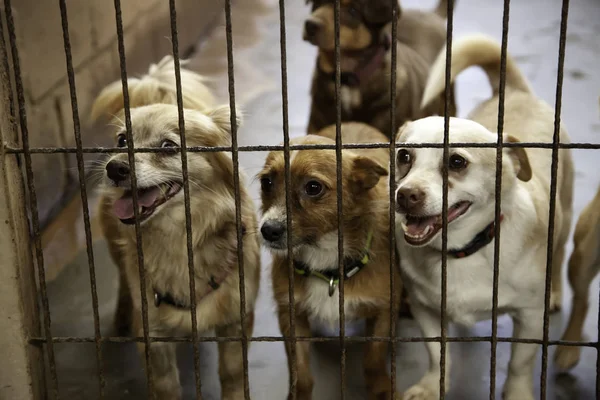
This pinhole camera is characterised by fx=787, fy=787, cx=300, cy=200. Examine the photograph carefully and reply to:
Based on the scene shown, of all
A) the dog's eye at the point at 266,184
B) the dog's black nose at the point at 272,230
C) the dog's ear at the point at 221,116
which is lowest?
the dog's black nose at the point at 272,230

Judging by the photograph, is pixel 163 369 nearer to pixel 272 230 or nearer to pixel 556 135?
pixel 272 230

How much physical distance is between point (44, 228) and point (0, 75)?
195 cm

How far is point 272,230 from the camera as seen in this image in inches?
86.2

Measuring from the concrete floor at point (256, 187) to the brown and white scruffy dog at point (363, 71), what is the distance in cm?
57

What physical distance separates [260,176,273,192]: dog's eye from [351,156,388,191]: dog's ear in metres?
0.24

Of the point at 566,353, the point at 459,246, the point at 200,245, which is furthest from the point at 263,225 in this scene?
the point at 566,353

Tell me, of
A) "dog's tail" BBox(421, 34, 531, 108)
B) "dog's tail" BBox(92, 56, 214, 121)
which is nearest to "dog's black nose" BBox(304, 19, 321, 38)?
"dog's tail" BBox(421, 34, 531, 108)

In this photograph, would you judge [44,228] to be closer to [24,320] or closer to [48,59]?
[48,59]

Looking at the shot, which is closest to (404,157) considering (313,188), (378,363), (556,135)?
(313,188)

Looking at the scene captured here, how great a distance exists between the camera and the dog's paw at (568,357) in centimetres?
260

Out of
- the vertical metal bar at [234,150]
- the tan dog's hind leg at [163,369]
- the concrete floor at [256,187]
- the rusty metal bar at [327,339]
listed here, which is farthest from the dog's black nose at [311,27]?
the rusty metal bar at [327,339]

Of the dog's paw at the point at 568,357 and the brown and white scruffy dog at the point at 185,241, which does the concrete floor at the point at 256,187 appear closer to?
the dog's paw at the point at 568,357

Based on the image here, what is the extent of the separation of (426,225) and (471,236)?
7.5 inches

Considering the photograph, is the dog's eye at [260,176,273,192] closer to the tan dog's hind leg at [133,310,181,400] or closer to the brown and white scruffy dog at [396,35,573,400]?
the brown and white scruffy dog at [396,35,573,400]
